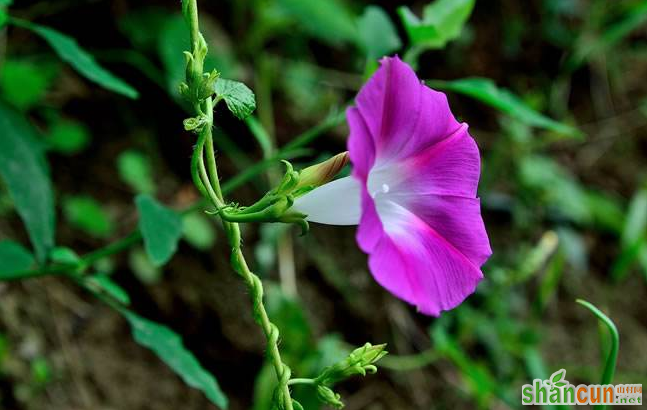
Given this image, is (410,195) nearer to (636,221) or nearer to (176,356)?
(176,356)

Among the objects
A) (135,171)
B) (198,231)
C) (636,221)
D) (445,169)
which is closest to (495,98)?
(445,169)

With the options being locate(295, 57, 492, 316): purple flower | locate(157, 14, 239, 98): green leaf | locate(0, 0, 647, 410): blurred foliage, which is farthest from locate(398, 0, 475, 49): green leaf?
locate(157, 14, 239, 98): green leaf

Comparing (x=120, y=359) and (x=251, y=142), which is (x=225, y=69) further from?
(x=120, y=359)

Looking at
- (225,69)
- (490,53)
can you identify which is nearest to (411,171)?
(225,69)

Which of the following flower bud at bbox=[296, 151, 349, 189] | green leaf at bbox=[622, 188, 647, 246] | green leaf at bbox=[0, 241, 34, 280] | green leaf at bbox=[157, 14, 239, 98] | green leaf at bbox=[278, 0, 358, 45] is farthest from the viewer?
green leaf at bbox=[622, 188, 647, 246]

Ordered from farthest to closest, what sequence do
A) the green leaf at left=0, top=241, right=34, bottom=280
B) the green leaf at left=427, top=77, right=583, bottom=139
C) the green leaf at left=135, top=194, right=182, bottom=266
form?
the green leaf at left=427, top=77, right=583, bottom=139, the green leaf at left=0, top=241, right=34, bottom=280, the green leaf at left=135, top=194, right=182, bottom=266

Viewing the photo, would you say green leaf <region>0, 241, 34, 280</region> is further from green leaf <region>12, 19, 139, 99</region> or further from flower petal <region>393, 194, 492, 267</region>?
flower petal <region>393, 194, 492, 267</region>
